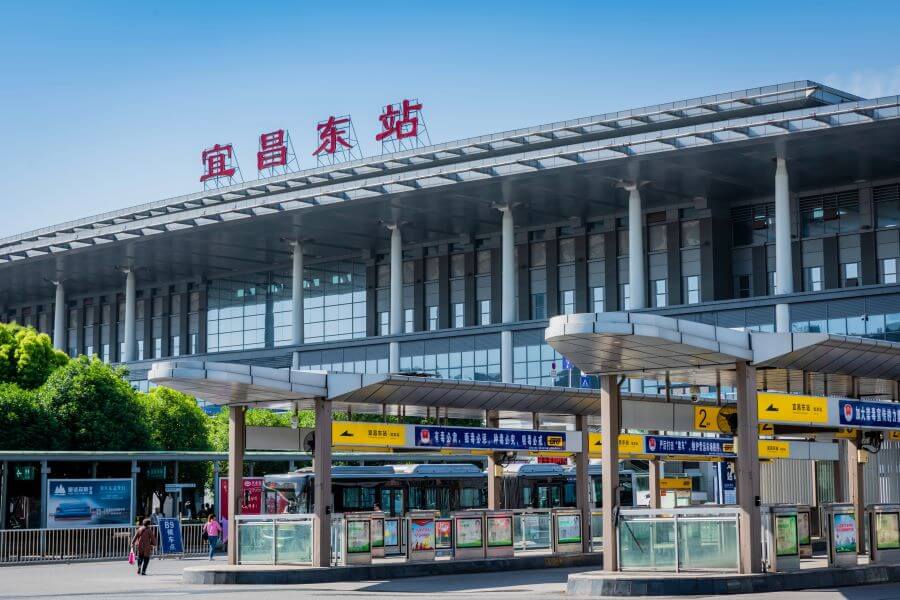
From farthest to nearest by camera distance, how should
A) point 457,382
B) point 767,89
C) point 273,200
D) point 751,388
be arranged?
point 273,200, point 767,89, point 457,382, point 751,388

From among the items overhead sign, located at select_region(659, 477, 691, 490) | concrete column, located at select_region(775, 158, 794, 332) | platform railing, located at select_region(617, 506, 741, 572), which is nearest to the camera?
platform railing, located at select_region(617, 506, 741, 572)

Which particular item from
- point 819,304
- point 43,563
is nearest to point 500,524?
point 43,563

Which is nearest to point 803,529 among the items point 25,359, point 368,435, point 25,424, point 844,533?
point 844,533

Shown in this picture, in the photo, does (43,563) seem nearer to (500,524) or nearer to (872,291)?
(500,524)

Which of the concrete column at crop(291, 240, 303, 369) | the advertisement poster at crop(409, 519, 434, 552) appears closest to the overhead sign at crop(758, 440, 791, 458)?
the advertisement poster at crop(409, 519, 434, 552)

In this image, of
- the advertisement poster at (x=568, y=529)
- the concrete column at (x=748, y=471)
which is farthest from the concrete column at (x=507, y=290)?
the concrete column at (x=748, y=471)

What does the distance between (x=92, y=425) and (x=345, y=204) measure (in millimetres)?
23345

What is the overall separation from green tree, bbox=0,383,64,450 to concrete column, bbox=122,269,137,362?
3931cm

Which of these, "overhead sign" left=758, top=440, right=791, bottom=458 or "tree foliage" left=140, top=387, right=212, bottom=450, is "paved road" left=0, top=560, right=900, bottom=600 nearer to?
"overhead sign" left=758, top=440, right=791, bottom=458

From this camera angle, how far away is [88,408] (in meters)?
47.3

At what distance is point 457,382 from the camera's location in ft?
97.8

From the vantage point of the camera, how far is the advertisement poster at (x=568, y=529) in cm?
3250

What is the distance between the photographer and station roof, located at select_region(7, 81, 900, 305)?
2221 inches

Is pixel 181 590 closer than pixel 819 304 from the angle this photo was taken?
Yes
